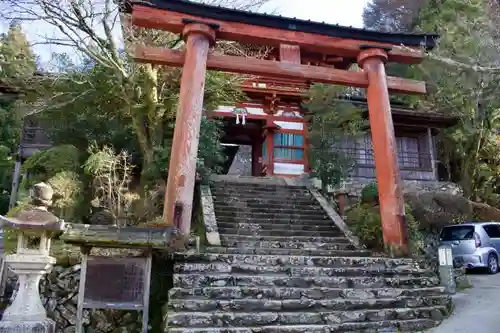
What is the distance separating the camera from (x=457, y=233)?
11906mm

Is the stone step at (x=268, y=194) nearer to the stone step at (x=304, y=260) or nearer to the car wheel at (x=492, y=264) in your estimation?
the stone step at (x=304, y=260)

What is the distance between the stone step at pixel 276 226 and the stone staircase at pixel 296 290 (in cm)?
41

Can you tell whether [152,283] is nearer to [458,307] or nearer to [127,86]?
[458,307]

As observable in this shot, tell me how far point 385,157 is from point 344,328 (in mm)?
4421

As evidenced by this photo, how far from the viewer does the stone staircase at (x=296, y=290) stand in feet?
18.5

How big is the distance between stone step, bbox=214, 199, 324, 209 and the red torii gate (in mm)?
2810

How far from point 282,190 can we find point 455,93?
9905 mm

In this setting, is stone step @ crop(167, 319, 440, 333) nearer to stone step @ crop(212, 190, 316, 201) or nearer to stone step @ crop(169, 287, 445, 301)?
stone step @ crop(169, 287, 445, 301)

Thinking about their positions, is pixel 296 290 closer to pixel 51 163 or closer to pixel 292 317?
pixel 292 317

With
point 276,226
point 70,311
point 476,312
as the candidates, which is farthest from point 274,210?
point 70,311

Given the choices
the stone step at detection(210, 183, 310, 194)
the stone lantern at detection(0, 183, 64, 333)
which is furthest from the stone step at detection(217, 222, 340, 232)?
the stone lantern at detection(0, 183, 64, 333)

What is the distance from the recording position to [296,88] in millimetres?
16078

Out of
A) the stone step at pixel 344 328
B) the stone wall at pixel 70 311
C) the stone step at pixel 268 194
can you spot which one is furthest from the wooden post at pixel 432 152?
the stone wall at pixel 70 311

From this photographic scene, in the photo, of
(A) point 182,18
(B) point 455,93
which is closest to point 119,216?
(A) point 182,18
